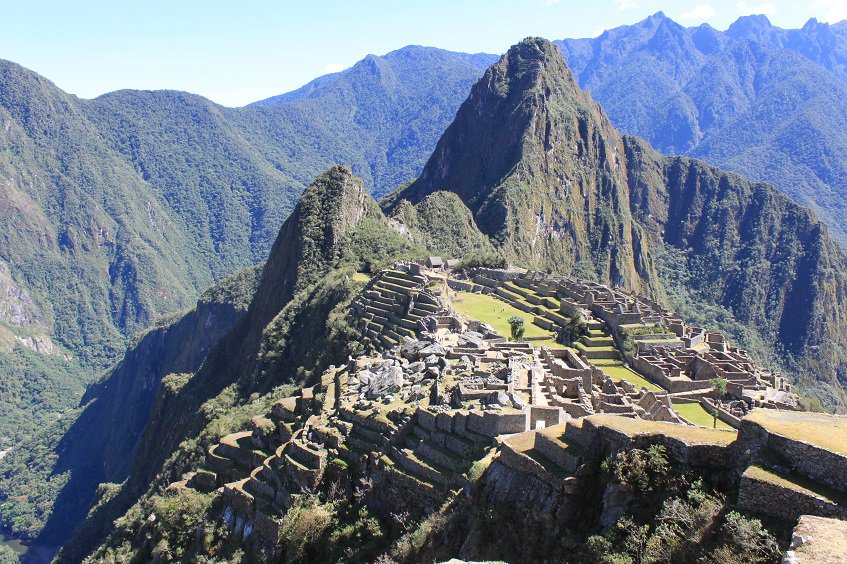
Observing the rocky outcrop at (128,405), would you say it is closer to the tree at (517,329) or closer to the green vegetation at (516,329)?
the green vegetation at (516,329)

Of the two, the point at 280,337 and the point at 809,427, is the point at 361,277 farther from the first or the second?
the point at 809,427

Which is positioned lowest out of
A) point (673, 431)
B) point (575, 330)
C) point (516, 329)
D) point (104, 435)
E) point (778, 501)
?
point (104, 435)

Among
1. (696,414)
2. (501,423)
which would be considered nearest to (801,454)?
(501,423)

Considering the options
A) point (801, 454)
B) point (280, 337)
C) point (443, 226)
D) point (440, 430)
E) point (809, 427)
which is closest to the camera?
point (801, 454)

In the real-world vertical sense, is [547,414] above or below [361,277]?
below

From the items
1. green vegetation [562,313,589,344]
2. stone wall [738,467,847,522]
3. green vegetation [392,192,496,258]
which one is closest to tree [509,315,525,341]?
green vegetation [562,313,589,344]

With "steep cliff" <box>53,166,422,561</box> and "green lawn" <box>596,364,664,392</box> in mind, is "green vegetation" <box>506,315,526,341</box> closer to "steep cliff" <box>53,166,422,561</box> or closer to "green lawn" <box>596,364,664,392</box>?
"green lawn" <box>596,364,664,392</box>
